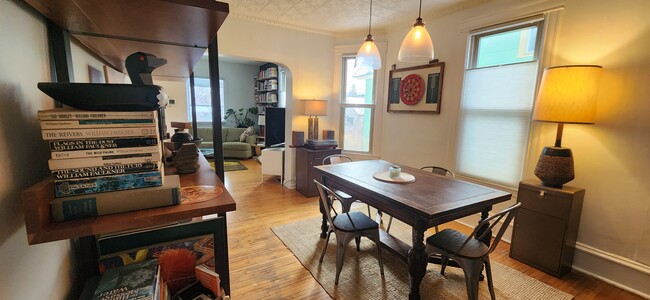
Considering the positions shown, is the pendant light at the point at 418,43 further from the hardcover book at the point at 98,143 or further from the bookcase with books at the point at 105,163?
the hardcover book at the point at 98,143

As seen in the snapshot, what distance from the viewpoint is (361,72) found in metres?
2.49

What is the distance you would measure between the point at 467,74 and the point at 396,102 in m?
1.04

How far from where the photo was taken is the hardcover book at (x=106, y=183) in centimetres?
56

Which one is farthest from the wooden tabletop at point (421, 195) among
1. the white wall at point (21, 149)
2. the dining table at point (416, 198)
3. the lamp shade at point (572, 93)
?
the white wall at point (21, 149)

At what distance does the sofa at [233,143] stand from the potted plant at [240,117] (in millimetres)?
519

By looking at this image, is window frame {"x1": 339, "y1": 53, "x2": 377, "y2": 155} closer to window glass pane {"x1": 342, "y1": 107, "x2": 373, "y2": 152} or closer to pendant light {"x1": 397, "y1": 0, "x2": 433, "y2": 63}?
window glass pane {"x1": 342, "y1": 107, "x2": 373, "y2": 152}

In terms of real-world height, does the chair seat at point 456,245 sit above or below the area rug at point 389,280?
above

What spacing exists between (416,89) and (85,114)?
3.59 m

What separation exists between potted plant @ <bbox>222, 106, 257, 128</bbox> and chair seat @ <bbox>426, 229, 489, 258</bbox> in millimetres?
6569

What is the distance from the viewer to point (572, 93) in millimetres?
2049

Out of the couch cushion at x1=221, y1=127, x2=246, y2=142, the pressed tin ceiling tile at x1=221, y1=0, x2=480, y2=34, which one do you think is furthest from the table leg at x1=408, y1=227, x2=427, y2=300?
the couch cushion at x1=221, y1=127, x2=246, y2=142

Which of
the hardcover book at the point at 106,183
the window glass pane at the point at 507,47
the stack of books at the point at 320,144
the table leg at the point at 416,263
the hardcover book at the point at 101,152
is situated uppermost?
the window glass pane at the point at 507,47

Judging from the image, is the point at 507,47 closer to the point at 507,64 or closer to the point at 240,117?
the point at 507,64

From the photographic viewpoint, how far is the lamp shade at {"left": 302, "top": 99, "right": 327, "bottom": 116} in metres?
4.00
